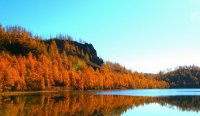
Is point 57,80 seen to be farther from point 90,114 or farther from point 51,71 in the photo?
point 90,114

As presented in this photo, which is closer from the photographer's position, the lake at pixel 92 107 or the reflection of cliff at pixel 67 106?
the reflection of cliff at pixel 67 106

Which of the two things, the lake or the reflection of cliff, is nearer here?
the reflection of cliff

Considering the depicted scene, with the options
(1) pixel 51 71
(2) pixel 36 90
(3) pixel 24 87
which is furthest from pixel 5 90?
(1) pixel 51 71

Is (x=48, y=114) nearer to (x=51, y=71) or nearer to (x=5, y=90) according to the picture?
(x=5, y=90)

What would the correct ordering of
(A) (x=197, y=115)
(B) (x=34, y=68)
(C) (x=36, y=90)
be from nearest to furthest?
(A) (x=197, y=115), (C) (x=36, y=90), (B) (x=34, y=68)

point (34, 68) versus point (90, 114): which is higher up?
point (34, 68)

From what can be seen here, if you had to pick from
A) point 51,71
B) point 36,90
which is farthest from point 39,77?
point 51,71

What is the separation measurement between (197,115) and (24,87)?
291ft

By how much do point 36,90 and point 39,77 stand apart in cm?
668

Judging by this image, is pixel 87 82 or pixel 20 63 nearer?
pixel 20 63

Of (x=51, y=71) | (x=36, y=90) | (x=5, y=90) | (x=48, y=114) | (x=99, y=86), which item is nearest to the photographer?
(x=48, y=114)

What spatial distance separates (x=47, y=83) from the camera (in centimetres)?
14450

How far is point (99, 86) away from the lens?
654ft

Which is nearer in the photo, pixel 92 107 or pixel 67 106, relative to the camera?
pixel 92 107
